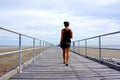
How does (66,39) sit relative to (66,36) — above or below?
below

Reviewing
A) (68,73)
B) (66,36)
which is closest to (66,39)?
(66,36)

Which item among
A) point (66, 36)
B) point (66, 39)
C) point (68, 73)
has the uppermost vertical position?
point (66, 36)

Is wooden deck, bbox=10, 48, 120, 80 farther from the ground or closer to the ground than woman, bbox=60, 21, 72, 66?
closer to the ground

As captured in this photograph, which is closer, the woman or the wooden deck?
the wooden deck

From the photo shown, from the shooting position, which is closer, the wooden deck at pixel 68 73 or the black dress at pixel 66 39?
the wooden deck at pixel 68 73

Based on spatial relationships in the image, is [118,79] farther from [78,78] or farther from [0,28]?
[0,28]

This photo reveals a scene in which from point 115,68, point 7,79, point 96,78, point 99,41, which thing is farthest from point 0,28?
point 99,41

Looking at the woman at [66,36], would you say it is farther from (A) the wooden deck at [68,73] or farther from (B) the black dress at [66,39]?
(A) the wooden deck at [68,73]

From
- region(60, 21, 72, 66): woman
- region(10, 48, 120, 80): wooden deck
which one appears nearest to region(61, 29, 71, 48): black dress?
region(60, 21, 72, 66): woman

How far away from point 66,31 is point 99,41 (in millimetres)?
2437

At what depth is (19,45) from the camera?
10109mm

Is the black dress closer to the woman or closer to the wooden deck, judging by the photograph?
the woman

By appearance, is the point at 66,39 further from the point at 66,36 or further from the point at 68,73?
the point at 68,73

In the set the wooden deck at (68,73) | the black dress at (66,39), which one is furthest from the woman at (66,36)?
the wooden deck at (68,73)
